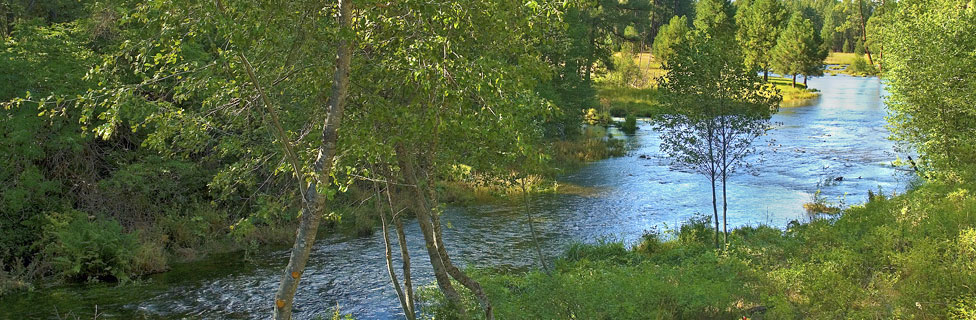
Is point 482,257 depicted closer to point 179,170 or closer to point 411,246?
point 411,246

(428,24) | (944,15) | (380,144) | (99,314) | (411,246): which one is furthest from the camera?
(944,15)

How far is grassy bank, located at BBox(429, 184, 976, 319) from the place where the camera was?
9.90 metres

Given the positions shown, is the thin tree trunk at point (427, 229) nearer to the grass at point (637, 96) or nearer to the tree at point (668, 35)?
the grass at point (637, 96)

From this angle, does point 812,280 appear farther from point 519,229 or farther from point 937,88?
point 937,88

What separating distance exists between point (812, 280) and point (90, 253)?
15858 mm

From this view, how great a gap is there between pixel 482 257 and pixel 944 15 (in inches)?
618

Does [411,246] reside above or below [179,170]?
below

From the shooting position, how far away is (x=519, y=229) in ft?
73.2

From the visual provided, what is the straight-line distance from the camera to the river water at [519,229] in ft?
50.6

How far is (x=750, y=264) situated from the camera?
15.1 metres

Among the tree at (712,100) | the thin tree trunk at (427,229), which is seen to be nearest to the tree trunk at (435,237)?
the thin tree trunk at (427,229)

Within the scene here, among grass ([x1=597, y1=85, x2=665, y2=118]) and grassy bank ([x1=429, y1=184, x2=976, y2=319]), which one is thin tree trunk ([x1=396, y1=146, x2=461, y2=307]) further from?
grass ([x1=597, y1=85, x2=665, y2=118])

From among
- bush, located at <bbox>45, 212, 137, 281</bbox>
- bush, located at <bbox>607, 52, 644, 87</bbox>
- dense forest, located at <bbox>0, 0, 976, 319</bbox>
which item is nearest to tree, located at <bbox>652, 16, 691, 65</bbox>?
bush, located at <bbox>607, 52, 644, 87</bbox>

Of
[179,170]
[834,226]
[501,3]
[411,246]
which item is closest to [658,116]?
[834,226]
